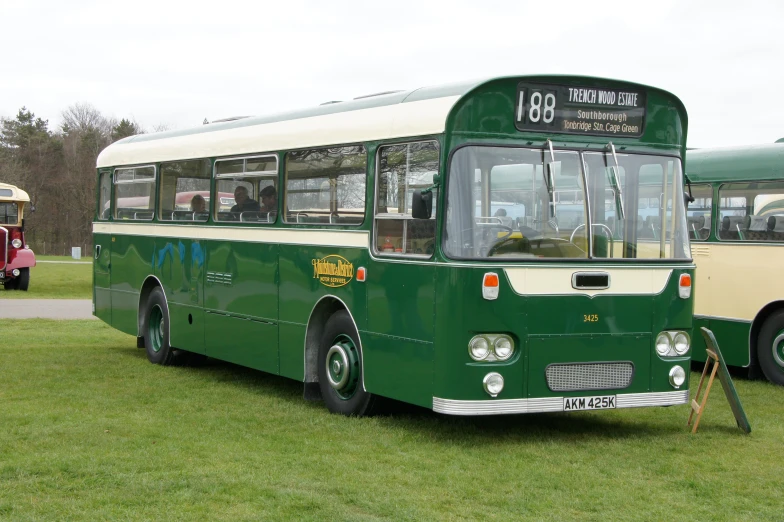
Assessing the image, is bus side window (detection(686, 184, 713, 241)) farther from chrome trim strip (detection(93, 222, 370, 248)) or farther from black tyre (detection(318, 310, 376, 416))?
black tyre (detection(318, 310, 376, 416))

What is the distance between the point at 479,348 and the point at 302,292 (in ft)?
9.18

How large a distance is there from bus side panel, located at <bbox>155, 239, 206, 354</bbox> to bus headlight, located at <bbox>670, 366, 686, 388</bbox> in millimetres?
6082

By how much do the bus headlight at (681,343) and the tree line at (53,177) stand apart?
230 feet

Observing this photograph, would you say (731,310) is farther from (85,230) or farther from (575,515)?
(85,230)

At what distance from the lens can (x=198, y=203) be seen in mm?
13766

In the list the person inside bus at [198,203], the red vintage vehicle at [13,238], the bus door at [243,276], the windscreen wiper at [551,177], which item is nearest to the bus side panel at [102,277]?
the person inside bus at [198,203]

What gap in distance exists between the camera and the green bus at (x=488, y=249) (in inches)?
358

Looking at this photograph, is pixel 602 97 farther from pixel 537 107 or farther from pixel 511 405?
pixel 511 405

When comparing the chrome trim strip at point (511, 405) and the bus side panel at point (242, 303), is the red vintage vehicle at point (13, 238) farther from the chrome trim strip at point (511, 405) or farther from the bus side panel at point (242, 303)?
the chrome trim strip at point (511, 405)

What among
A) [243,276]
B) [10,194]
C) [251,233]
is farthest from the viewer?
[10,194]

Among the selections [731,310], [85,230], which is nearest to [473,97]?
[731,310]

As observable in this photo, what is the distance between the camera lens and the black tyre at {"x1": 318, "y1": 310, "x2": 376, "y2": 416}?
10500 mm

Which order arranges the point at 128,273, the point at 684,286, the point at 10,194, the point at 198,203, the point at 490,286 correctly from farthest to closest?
the point at 10,194 → the point at 128,273 → the point at 198,203 → the point at 684,286 → the point at 490,286

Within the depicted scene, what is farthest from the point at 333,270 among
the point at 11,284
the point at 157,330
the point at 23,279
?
the point at 11,284
